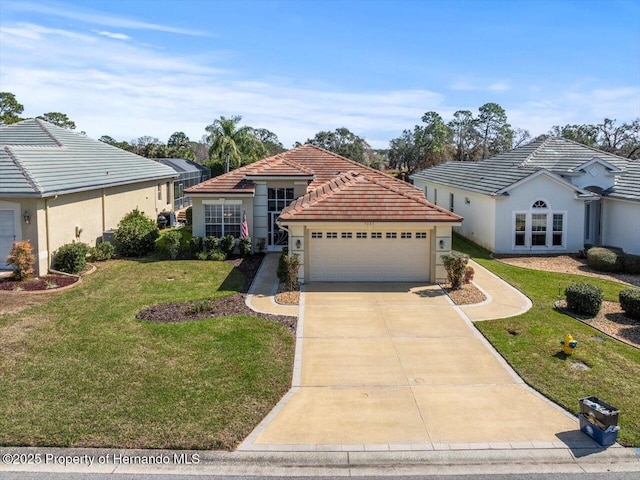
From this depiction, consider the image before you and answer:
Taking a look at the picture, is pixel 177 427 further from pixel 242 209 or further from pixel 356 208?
pixel 242 209

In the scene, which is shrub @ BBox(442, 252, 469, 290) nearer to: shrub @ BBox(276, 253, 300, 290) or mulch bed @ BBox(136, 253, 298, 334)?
shrub @ BBox(276, 253, 300, 290)

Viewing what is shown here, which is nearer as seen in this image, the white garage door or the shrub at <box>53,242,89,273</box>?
the white garage door

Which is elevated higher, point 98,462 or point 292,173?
point 292,173

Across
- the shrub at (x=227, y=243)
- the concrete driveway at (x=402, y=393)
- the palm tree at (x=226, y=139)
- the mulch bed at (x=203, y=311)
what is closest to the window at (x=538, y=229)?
the concrete driveway at (x=402, y=393)

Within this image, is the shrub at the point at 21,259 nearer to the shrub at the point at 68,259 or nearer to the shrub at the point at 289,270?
the shrub at the point at 68,259

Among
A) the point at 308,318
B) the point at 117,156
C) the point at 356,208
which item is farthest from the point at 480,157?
the point at 308,318

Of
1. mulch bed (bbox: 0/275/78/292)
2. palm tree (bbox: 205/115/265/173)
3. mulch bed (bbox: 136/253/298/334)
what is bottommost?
mulch bed (bbox: 136/253/298/334)

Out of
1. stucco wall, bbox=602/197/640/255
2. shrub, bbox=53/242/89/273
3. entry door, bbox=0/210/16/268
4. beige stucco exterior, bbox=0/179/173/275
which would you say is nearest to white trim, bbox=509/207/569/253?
stucco wall, bbox=602/197/640/255

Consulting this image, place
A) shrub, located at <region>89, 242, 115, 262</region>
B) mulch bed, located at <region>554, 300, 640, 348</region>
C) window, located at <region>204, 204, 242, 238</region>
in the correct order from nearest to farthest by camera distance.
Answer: mulch bed, located at <region>554, 300, 640, 348</region> → shrub, located at <region>89, 242, 115, 262</region> → window, located at <region>204, 204, 242, 238</region>
